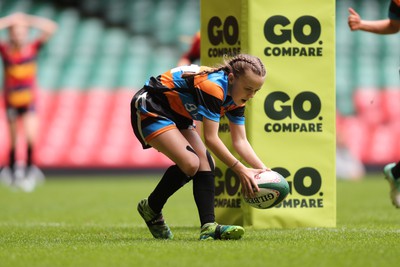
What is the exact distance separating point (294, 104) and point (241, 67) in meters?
1.44

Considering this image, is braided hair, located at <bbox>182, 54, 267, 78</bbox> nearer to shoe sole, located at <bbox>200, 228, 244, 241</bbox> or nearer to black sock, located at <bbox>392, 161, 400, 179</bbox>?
shoe sole, located at <bbox>200, 228, 244, 241</bbox>

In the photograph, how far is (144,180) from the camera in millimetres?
16516

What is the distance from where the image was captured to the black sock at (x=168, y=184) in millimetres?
6348

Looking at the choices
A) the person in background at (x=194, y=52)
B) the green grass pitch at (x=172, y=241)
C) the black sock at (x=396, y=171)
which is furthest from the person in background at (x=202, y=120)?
the person in background at (x=194, y=52)

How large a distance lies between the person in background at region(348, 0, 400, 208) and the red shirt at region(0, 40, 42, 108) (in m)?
7.46

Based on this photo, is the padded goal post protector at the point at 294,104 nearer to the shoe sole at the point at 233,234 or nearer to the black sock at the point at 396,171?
the black sock at the point at 396,171

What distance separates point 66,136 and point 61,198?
20.9 ft

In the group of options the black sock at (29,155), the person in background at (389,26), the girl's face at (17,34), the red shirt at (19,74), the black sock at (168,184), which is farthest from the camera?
the red shirt at (19,74)

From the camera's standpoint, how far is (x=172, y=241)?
20.0 feet

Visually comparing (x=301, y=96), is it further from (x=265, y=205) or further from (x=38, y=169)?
(x=38, y=169)

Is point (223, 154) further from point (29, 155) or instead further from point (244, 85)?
point (29, 155)

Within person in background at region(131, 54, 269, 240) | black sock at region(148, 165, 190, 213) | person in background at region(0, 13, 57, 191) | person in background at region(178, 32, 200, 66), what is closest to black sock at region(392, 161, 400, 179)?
person in background at region(131, 54, 269, 240)

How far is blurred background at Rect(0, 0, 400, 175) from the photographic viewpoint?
58.7 ft

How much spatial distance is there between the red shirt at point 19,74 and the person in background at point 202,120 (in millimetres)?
8178
